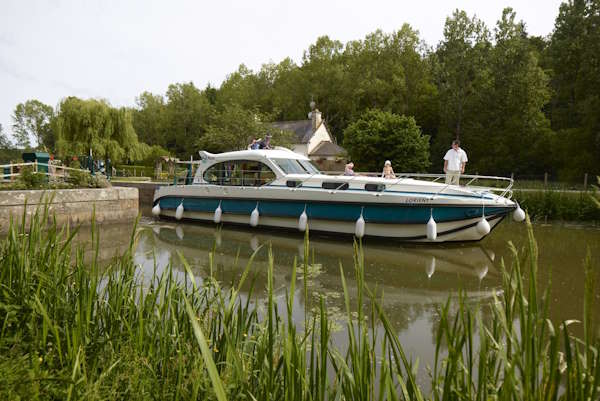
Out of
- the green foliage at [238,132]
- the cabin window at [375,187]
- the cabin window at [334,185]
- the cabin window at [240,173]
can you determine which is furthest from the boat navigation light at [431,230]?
the green foliage at [238,132]

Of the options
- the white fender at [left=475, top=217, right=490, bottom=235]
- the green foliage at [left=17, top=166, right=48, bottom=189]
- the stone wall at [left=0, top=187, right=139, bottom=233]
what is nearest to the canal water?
the white fender at [left=475, top=217, right=490, bottom=235]

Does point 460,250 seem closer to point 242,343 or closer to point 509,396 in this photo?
point 242,343

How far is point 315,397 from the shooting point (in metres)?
1.80

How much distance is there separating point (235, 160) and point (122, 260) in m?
8.78

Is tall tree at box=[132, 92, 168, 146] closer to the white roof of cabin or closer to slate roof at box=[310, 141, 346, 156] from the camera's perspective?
slate roof at box=[310, 141, 346, 156]

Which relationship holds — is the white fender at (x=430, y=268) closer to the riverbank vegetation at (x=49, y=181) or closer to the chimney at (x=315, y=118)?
the riverbank vegetation at (x=49, y=181)

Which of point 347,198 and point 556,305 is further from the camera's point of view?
point 347,198

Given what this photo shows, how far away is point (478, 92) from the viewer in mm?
31062

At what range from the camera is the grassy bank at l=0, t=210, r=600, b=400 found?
4.23ft

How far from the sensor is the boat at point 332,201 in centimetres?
870

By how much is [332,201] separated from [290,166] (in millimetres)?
1828

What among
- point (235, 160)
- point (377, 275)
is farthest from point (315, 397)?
point (235, 160)

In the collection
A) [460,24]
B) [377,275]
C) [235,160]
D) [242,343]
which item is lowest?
[377,275]

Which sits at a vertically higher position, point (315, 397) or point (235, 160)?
point (235, 160)
